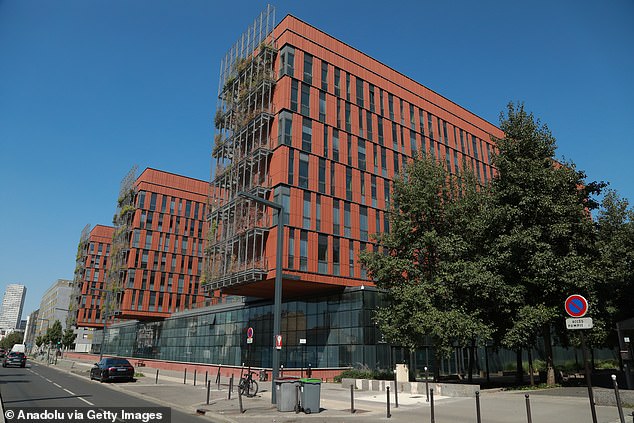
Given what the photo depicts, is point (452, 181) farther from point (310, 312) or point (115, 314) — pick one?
point (115, 314)

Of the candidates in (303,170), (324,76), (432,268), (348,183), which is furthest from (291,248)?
(324,76)

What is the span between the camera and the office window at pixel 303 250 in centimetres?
3366

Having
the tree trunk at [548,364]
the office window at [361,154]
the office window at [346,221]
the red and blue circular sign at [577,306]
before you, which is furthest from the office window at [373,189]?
the red and blue circular sign at [577,306]

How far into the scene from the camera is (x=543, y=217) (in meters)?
22.8

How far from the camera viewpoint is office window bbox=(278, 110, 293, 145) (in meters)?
35.6

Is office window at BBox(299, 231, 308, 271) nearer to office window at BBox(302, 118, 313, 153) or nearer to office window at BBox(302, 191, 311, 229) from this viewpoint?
office window at BBox(302, 191, 311, 229)

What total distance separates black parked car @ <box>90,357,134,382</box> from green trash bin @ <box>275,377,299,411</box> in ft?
58.2

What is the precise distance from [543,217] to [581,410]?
420 inches

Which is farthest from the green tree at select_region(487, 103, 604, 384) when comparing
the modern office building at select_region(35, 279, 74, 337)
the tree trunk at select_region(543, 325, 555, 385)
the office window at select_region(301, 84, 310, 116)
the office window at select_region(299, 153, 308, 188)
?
the modern office building at select_region(35, 279, 74, 337)

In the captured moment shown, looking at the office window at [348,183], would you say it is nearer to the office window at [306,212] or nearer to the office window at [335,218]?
the office window at [335,218]

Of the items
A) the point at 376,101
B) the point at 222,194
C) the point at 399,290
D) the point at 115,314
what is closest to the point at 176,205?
the point at 115,314

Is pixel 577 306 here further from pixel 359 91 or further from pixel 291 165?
pixel 359 91

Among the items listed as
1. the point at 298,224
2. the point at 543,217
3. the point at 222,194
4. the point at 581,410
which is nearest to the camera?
the point at 581,410

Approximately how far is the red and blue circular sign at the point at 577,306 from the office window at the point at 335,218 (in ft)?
86.0
